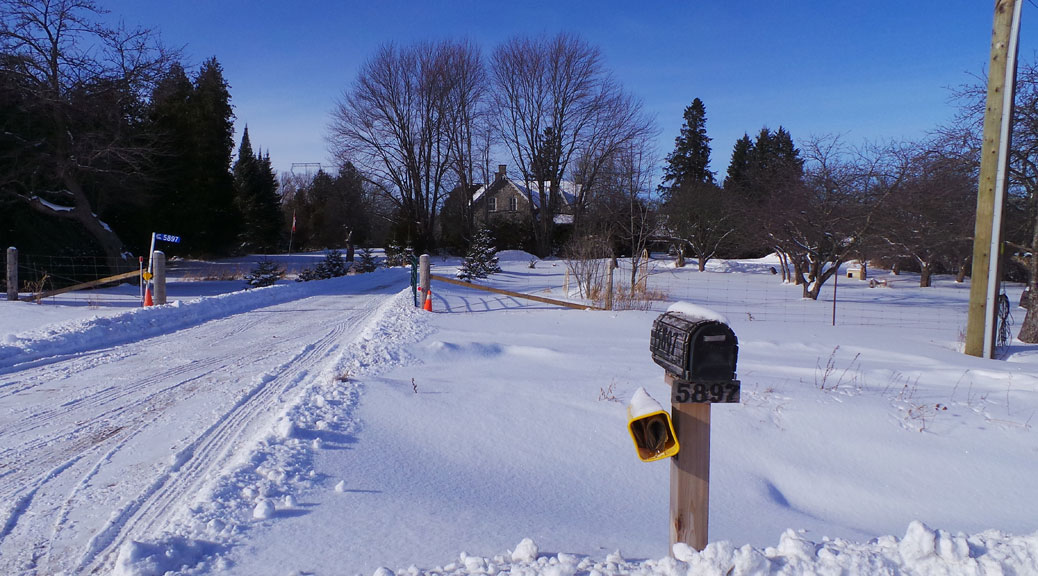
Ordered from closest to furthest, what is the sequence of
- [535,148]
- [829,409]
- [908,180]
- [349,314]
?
[829,409]
[349,314]
[908,180]
[535,148]

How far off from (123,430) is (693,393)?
15.8 ft

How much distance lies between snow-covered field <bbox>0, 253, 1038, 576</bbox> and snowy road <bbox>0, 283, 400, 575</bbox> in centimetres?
2

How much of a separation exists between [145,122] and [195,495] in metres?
25.2

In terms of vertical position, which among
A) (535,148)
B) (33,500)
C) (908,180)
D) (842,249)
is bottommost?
(33,500)

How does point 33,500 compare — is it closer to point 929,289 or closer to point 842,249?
point 842,249

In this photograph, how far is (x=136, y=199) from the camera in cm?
2238

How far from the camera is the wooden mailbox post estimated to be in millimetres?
2494

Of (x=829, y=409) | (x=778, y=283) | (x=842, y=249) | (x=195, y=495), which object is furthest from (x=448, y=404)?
(x=778, y=283)

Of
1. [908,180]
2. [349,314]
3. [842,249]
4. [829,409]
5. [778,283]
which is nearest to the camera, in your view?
[829,409]

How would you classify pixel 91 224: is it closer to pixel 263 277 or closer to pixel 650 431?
pixel 263 277

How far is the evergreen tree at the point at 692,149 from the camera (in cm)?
5328

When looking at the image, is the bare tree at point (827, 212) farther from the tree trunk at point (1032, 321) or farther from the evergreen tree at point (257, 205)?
the evergreen tree at point (257, 205)

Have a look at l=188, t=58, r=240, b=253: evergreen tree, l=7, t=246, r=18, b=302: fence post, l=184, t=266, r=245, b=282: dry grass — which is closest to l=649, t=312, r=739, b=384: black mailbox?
l=7, t=246, r=18, b=302: fence post

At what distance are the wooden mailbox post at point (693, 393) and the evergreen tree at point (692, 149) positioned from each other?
5266cm
